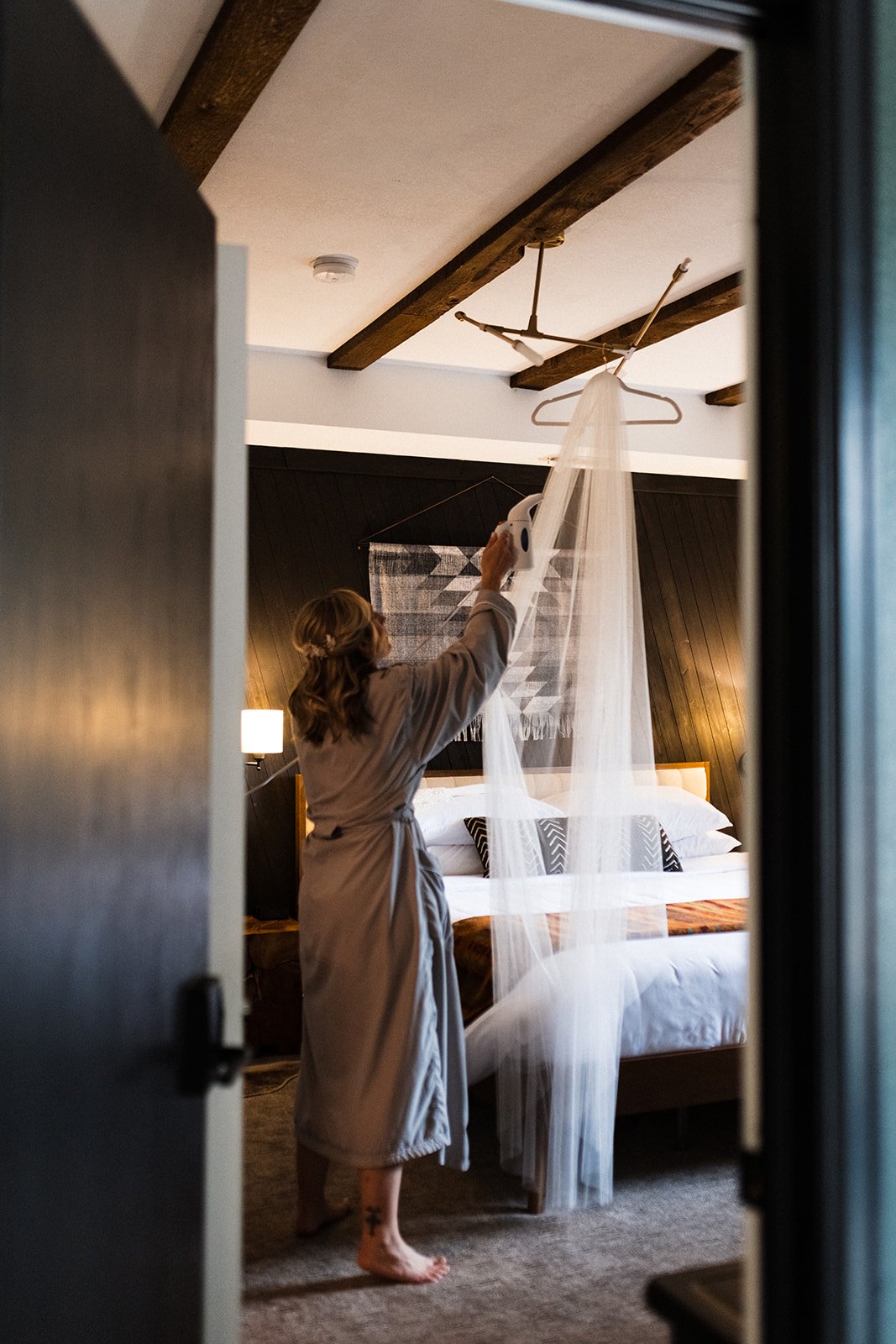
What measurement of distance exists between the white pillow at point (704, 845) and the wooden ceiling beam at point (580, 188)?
252 centimetres

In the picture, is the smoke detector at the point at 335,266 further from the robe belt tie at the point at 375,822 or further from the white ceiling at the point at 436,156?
the robe belt tie at the point at 375,822

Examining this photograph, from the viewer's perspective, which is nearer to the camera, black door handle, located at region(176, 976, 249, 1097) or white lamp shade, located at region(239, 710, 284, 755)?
black door handle, located at region(176, 976, 249, 1097)

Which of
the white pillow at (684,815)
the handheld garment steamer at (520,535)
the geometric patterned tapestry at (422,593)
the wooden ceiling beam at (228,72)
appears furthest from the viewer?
the geometric patterned tapestry at (422,593)

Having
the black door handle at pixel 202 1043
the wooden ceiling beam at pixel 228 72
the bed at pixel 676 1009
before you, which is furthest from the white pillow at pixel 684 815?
the black door handle at pixel 202 1043

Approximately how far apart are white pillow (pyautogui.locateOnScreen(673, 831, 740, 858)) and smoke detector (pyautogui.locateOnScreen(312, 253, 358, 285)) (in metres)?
2.79

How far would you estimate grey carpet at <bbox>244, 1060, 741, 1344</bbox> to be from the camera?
2.55 m

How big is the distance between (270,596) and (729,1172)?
312 cm

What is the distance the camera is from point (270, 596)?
5305 millimetres

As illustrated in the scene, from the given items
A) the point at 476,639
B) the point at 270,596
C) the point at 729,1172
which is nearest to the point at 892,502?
the point at 476,639

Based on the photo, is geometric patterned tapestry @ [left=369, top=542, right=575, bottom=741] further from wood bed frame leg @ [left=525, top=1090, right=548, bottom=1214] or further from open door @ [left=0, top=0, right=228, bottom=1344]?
open door @ [left=0, top=0, right=228, bottom=1344]

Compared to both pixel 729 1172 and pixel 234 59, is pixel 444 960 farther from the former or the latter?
pixel 234 59

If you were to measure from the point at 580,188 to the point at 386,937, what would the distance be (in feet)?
6.92

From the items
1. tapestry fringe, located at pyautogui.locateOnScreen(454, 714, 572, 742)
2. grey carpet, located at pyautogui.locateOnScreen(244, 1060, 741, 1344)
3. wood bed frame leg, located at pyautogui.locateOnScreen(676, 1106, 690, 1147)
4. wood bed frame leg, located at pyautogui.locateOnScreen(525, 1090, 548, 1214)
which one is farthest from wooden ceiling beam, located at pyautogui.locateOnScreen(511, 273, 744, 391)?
grey carpet, located at pyautogui.locateOnScreen(244, 1060, 741, 1344)

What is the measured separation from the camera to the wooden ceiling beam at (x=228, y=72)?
2.37 meters
